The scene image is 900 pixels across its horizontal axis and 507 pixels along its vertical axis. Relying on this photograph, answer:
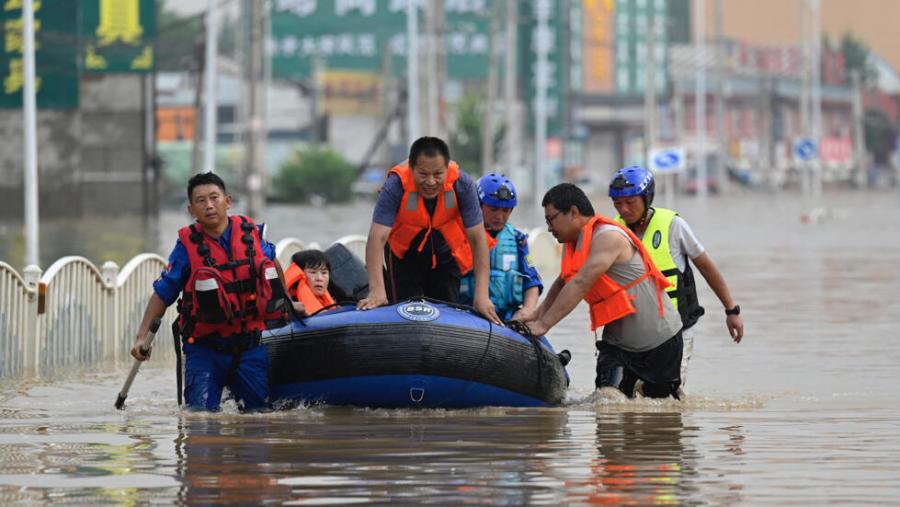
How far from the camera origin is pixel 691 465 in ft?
33.7

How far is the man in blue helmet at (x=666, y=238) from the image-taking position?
1284 centimetres

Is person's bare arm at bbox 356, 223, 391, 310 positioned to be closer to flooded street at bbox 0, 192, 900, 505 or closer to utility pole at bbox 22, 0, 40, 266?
flooded street at bbox 0, 192, 900, 505

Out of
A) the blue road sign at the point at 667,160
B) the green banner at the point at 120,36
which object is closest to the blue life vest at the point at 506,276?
the blue road sign at the point at 667,160

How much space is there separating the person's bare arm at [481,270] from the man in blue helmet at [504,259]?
58cm

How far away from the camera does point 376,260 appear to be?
12664mm

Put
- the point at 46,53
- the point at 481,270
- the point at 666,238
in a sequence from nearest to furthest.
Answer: the point at 481,270 < the point at 666,238 < the point at 46,53

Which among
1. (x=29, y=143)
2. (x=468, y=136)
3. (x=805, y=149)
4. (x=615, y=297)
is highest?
(x=468, y=136)

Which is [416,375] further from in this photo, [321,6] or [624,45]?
[624,45]

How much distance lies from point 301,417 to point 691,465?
3.06 meters

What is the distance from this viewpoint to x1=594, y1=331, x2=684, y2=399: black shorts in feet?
41.9

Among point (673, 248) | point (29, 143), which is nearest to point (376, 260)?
point (673, 248)

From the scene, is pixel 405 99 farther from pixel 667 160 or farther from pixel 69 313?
pixel 69 313

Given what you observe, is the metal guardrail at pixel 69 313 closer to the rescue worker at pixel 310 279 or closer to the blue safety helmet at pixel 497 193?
the rescue worker at pixel 310 279

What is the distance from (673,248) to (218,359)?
2.79 meters
